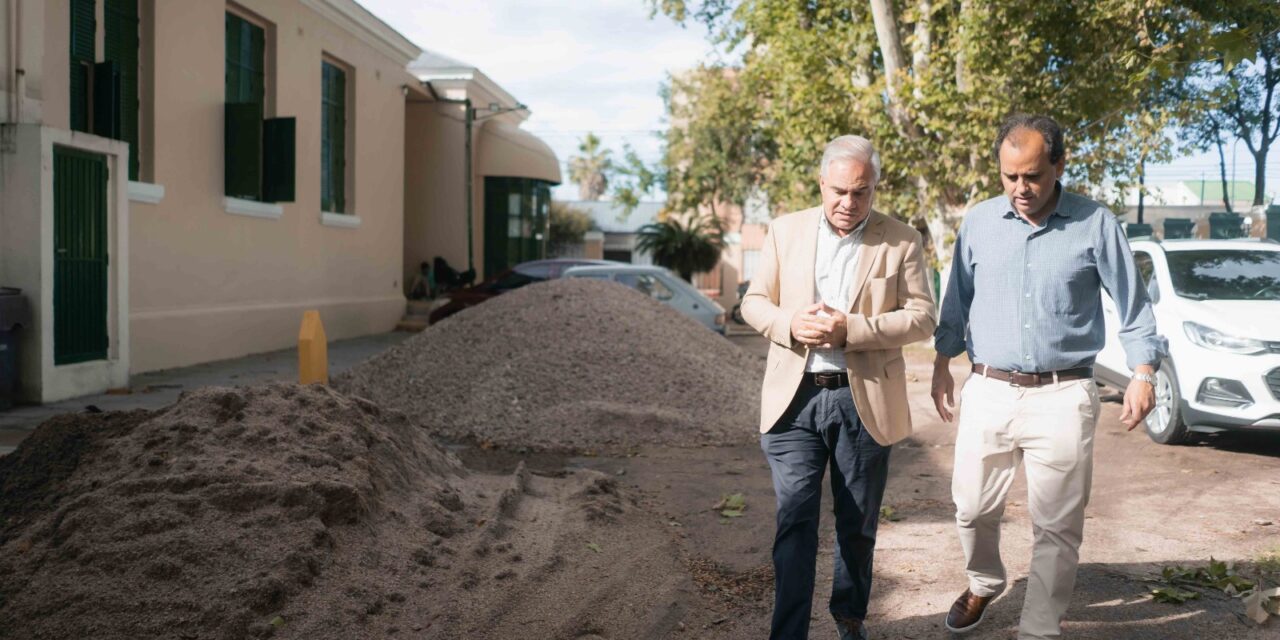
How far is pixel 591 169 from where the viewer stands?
70.7m

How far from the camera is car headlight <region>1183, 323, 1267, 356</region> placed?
327 inches

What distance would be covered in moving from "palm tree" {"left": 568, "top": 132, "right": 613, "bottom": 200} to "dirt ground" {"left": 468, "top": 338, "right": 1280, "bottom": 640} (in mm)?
35432

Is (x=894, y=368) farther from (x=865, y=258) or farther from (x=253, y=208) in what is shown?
(x=253, y=208)

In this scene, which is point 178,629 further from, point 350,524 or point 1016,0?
point 1016,0

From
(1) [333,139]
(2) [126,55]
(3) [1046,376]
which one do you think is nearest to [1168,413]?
(3) [1046,376]

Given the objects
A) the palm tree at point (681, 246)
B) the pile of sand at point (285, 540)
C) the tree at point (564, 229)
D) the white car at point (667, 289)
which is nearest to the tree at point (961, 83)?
the white car at point (667, 289)

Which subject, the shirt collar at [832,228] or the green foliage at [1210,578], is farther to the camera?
the green foliage at [1210,578]

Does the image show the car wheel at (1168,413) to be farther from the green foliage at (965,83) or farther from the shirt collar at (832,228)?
the green foliage at (965,83)

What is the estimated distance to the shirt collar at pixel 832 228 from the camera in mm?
4051

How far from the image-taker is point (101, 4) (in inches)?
498

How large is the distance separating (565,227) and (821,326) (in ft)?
161

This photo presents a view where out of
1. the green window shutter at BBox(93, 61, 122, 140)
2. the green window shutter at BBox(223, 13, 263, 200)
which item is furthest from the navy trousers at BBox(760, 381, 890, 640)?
the green window shutter at BBox(223, 13, 263, 200)

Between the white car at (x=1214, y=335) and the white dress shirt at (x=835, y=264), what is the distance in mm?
5619

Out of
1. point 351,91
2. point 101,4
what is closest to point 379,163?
point 351,91
